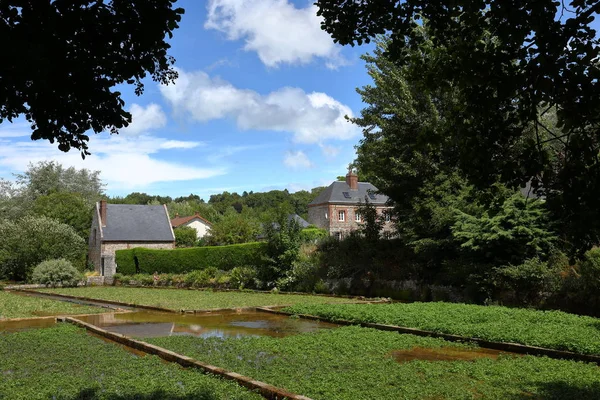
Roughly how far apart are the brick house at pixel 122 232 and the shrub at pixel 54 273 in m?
8.40

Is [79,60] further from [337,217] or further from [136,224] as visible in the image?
[337,217]

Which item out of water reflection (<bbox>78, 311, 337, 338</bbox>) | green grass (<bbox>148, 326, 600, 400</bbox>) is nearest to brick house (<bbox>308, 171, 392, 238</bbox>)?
water reflection (<bbox>78, 311, 337, 338</bbox>)

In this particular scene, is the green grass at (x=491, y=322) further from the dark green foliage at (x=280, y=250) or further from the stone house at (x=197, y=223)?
the stone house at (x=197, y=223)

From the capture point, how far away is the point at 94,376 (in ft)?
23.8

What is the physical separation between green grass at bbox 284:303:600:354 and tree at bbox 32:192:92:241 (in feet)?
122

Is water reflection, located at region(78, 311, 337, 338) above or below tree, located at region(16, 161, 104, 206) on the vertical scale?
below

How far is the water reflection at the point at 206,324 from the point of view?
40.5 ft

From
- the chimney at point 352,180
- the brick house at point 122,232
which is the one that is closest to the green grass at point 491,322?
the brick house at point 122,232

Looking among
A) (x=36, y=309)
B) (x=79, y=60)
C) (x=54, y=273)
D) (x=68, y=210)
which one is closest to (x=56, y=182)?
(x=68, y=210)

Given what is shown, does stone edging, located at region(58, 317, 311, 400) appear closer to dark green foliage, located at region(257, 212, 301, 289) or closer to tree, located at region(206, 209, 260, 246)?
dark green foliage, located at region(257, 212, 301, 289)

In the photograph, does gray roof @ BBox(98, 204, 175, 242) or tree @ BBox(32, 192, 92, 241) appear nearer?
gray roof @ BBox(98, 204, 175, 242)

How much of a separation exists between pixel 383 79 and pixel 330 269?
9.30 meters

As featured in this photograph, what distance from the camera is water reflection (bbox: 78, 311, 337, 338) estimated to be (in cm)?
1234

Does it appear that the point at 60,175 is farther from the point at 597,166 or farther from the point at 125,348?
the point at 597,166
